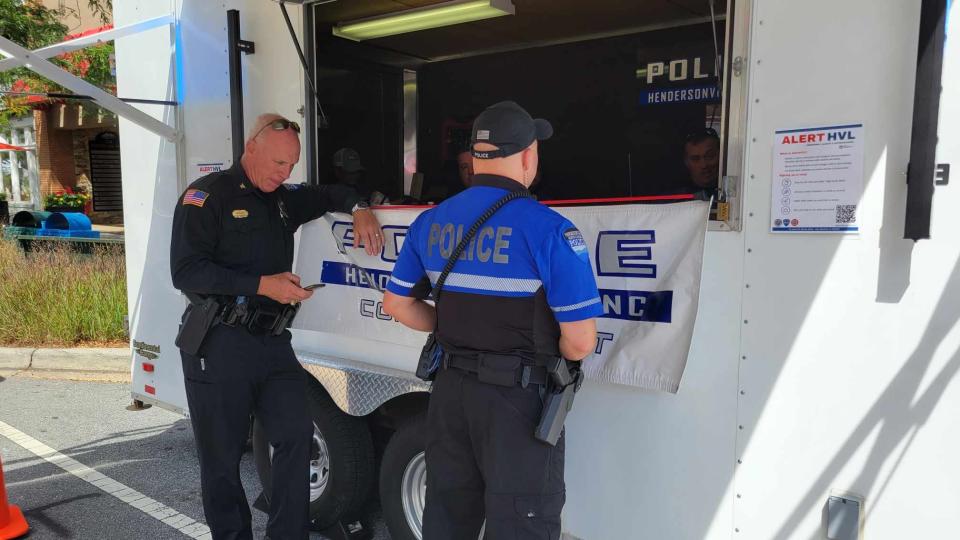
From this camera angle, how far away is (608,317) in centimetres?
229

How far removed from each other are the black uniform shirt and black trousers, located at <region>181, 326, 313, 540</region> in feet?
0.73

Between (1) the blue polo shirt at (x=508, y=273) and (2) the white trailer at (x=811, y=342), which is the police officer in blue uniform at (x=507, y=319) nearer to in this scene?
(1) the blue polo shirt at (x=508, y=273)

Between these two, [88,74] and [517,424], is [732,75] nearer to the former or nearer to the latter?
[517,424]

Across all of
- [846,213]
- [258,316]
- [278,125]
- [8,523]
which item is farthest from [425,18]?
[8,523]

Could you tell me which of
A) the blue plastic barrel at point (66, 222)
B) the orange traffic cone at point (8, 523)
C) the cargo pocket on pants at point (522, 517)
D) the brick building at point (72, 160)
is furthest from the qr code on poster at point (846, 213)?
the brick building at point (72, 160)

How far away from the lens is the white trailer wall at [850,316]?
1734 millimetres

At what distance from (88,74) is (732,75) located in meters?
9.04

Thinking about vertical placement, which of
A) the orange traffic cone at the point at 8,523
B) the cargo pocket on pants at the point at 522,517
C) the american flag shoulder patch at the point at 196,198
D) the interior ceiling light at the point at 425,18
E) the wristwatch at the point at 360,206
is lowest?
the orange traffic cone at the point at 8,523

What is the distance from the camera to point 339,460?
3.17 meters

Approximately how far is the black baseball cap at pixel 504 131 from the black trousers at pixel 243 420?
4.52 feet

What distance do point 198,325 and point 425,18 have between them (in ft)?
8.49

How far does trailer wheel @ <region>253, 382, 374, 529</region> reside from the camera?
10.4 ft

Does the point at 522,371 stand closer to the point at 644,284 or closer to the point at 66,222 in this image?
the point at 644,284

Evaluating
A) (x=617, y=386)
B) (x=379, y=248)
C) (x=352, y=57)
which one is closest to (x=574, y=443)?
(x=617, y=386)
